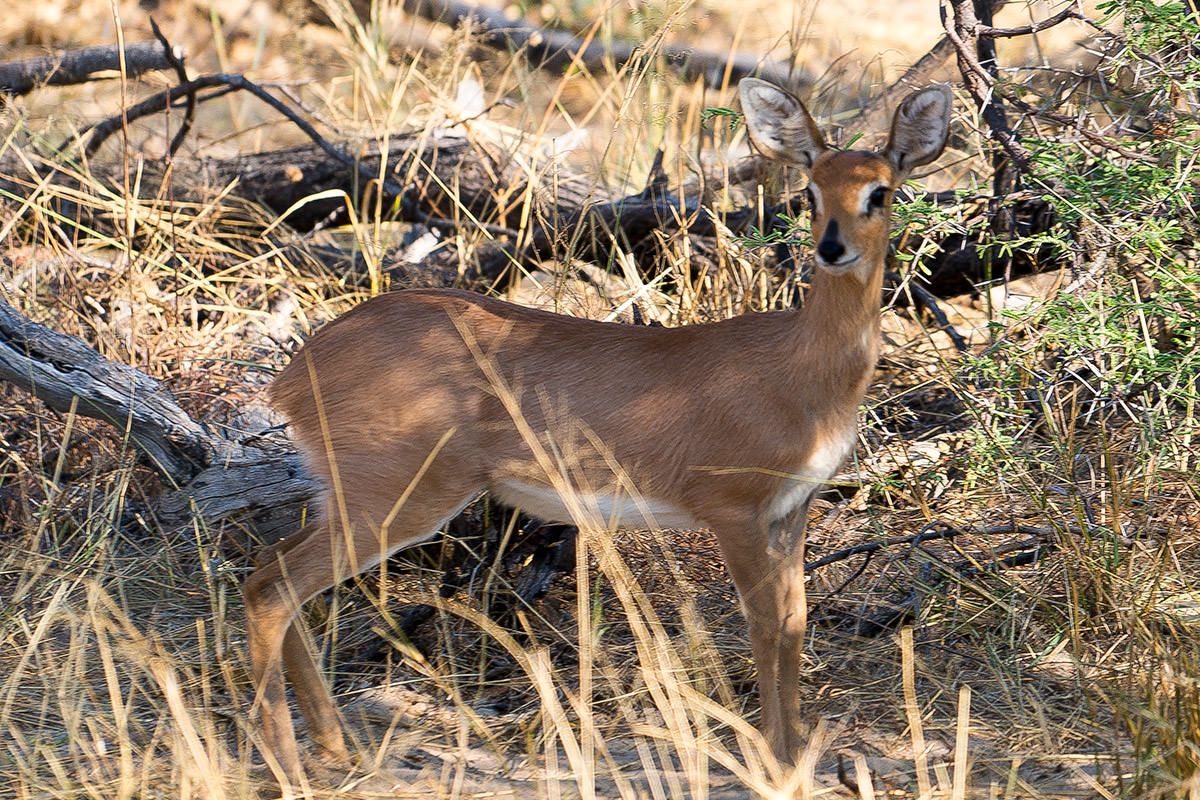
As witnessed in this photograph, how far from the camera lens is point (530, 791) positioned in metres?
3.32

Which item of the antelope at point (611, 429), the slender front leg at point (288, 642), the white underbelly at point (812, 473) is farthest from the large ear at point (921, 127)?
the slender front leg at point (288, 642)

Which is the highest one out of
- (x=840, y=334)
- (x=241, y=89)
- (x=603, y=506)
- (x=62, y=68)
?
(x=62, y=68)

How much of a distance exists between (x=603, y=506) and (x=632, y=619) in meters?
0.45

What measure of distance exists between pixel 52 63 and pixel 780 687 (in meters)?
5.35

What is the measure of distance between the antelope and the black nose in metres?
0.15

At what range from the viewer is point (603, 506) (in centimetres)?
363

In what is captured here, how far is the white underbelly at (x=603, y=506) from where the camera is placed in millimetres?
3609

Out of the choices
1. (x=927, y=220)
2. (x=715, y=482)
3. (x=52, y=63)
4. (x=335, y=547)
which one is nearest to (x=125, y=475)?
(x=335, y=547)

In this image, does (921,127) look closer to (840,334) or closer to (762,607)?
(840,334)

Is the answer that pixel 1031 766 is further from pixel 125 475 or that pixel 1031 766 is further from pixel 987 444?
pixel 125 475

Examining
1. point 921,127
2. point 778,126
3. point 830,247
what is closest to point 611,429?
point 830,247

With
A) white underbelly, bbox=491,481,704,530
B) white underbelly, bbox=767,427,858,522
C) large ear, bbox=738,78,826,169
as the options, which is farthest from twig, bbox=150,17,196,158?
white underbelly, bbox=767,427,858,522

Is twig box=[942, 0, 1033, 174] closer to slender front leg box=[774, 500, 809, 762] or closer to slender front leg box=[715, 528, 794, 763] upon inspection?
slender front leg box=[774, 500, 809, 762]

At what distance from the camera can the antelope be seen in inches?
136
